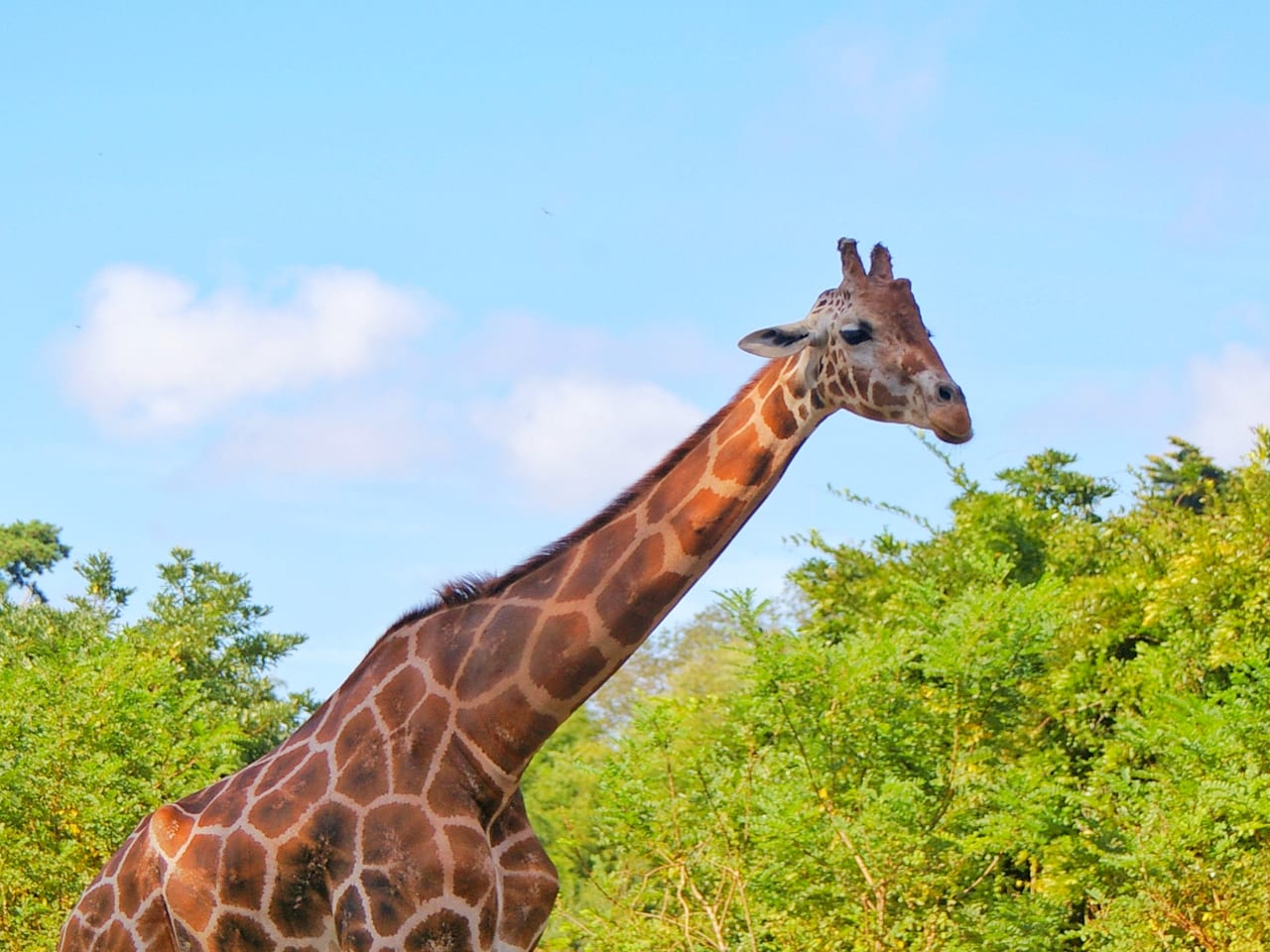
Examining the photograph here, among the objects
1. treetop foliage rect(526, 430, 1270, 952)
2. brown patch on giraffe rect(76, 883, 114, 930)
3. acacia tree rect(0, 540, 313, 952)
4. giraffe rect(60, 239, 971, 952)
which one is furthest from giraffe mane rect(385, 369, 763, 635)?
acacia tree rect(0, 540, 313, 952)

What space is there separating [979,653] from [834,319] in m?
6.55

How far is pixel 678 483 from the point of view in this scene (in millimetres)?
6301

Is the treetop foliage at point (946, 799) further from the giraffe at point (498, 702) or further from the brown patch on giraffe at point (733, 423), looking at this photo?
the brown patch on giraffe at point (733, 423)

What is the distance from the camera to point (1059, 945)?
12.4 m

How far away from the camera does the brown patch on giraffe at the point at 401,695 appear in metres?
6.30

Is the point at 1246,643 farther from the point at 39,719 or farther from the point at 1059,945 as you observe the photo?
the point at 39,719

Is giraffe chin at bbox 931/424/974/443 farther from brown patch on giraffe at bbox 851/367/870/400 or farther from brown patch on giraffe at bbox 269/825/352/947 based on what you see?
brown patch on giraffe at bbox 269/825/352/947

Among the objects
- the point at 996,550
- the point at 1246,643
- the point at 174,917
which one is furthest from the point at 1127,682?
the point at 174,917

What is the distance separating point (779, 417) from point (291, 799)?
2.42m

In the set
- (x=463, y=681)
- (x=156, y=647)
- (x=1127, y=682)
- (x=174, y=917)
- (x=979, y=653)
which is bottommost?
(x=174, y=917)

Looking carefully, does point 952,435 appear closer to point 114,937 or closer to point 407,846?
point 407,846

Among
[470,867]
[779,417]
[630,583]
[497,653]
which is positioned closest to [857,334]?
[779,417]

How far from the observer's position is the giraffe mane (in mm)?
6457

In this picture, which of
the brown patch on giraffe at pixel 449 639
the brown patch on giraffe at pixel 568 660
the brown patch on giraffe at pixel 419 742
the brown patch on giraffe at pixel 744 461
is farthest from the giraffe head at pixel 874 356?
the brown patch on giraffe at pixel 419 742
